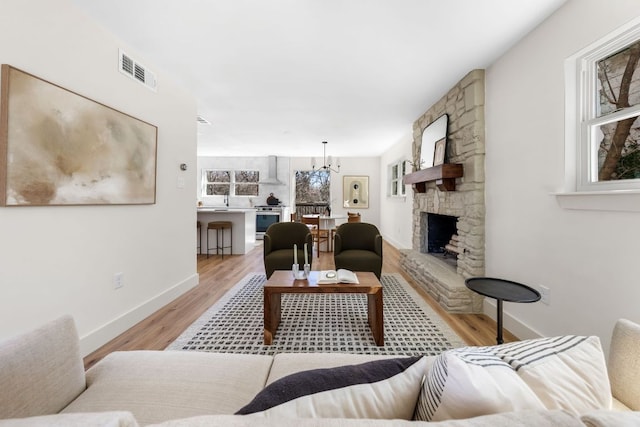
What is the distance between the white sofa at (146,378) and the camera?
0.87 meters

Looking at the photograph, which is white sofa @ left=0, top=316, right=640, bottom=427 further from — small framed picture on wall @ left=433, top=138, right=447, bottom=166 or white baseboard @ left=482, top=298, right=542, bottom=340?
small framed picture on wall @ left=433, top=138, right=447, bottom=166

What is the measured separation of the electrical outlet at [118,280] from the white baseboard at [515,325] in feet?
11.0

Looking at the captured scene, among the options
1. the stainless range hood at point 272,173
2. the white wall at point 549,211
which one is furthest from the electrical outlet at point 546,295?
the stainless range hood at point 272,173

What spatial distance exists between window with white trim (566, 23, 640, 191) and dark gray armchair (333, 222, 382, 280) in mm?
1998

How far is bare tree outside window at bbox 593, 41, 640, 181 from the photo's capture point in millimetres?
1595

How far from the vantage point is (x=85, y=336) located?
80.4 inches

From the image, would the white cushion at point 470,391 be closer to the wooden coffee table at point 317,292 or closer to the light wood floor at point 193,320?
the wooden coffee table at point 317,292

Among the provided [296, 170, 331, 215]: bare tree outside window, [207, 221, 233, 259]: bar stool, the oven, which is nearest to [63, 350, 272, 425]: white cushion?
[207, 221, 233, 259]: bar stool

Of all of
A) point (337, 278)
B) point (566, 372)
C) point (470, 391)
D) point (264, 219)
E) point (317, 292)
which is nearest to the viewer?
point (470, 391)

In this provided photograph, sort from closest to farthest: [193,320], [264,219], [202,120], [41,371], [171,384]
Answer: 1. [41,371]
2. [171,384]
3. [193,320]
4. [202,120]
5. [264,219]

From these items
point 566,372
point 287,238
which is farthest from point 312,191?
point 566,372

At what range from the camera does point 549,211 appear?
2.06 m

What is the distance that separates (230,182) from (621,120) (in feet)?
27.8

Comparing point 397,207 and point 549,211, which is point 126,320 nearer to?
point 549,211
